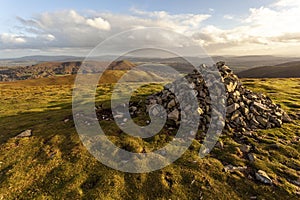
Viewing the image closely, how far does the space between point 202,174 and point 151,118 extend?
1275 cm

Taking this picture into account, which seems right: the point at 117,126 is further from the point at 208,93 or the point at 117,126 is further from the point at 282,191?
the point at 282,191

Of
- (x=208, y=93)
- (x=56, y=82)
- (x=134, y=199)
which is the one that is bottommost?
(x=56, y=82)

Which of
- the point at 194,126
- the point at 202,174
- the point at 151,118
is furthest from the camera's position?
the point at 151,118

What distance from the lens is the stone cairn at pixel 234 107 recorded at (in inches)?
1208

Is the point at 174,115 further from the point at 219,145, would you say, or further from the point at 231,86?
the point at 231,86

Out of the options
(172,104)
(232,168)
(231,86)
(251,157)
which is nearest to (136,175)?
(232,168)

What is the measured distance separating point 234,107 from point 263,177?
1210 cm

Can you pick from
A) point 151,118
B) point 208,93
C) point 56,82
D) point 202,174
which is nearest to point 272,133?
point 208,93

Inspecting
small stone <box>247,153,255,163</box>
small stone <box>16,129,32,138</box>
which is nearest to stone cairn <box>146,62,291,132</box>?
small stone <box>247,153,255,163</box>

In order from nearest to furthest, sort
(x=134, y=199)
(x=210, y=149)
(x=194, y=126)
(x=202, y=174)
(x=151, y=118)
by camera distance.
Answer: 1. (x=134, y=199)
2. (x=202, y=174)
3. (x=210, y=149)
4. (x=194, y=126)
5. (x=151, y=118)

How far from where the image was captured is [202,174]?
71.3ft

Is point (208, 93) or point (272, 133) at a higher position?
point (208, 93)

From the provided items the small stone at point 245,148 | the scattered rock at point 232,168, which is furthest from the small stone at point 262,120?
the scattered rock at point 232,168

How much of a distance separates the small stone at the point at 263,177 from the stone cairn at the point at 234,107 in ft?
29.0
